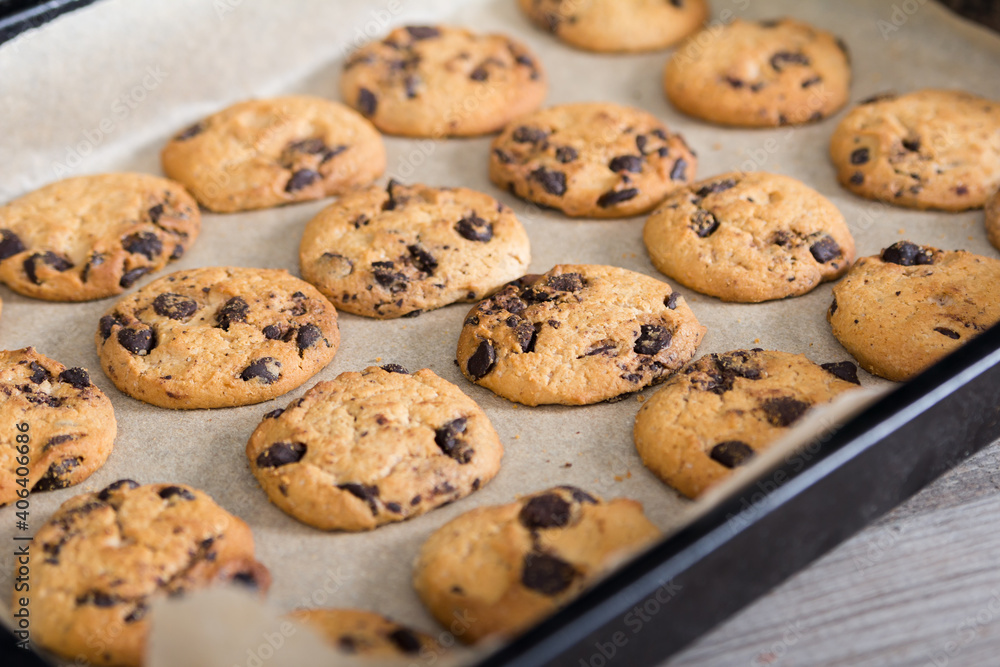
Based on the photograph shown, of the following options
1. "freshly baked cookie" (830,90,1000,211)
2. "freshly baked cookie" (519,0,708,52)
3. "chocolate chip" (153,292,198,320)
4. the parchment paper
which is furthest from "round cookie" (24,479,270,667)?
"freshly baked cookie" (519,0,708,52)

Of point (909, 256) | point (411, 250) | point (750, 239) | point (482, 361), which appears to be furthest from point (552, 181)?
point (909, 256)

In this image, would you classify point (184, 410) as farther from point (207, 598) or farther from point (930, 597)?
point (930, 597)

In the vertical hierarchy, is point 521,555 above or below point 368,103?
below

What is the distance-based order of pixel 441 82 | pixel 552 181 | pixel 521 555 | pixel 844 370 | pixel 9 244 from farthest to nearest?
pixel 441 82, pixel 552 181, pixel 9 244, pixel 844 370, pixel 521 555

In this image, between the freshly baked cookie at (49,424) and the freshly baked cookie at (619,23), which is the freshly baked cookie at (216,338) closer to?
the freshly baked cookie at (49,424)

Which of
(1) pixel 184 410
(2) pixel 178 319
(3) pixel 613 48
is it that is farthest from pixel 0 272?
(3) pixel 613 48

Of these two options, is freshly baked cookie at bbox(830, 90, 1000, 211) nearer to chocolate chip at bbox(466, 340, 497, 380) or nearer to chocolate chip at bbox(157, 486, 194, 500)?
chocolate chip at bbox(466, 340, 497, 380)

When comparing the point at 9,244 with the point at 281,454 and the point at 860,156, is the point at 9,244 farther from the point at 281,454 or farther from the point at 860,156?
the point at 860,156
